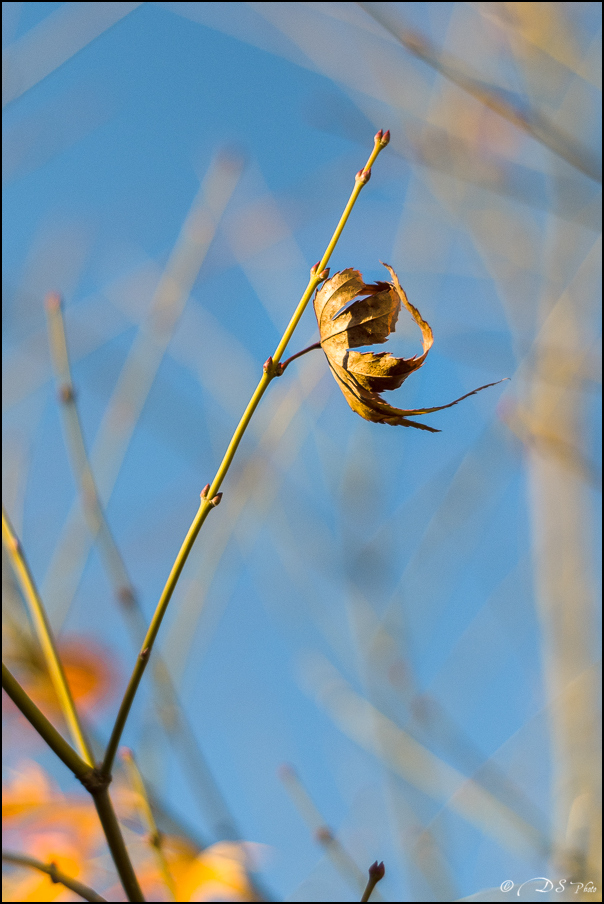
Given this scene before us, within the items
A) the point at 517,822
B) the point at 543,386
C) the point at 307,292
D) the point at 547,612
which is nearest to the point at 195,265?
the point at 543,386

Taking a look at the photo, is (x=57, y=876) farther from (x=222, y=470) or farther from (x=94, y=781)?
(x=222, y=470)

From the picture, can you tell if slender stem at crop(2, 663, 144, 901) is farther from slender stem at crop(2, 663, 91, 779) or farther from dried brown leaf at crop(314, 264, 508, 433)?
dried brown leaf at crop(314, 264, 508, 433)

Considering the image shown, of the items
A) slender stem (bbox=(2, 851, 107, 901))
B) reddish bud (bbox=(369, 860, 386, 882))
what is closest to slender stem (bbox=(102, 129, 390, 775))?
slender stem (bbox=(2, 851, 107, 901))

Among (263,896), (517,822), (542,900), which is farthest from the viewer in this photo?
(517,822)

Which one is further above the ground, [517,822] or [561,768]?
[561,768]

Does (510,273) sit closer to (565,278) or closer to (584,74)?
(565,278)

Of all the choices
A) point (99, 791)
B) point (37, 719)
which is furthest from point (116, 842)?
point (37, 719)
